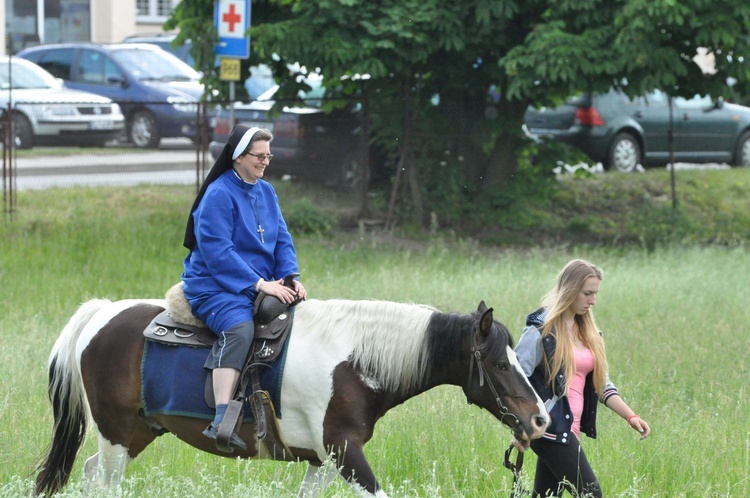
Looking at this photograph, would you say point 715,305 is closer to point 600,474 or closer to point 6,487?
point 600,474

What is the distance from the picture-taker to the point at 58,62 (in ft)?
80.3

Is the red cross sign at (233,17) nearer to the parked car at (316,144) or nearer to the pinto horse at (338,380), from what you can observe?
the parked car at (316,144)

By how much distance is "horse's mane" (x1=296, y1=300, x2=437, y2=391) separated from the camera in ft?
19.3

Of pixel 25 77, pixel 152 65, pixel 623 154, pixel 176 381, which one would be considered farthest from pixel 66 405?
pixel 152 65

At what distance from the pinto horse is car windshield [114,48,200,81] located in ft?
59.6

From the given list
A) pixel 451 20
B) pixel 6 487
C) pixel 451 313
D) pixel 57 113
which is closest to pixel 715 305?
pixel 451 20

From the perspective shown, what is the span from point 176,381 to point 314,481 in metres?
0.94

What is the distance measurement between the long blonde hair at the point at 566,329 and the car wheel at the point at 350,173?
37.4 ft

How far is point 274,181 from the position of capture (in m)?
17.3

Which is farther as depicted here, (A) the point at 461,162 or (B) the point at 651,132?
(B) the point at 651,132

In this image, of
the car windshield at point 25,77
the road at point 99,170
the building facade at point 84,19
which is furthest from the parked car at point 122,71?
the building facade at point 84,19

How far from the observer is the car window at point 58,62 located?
2438cm

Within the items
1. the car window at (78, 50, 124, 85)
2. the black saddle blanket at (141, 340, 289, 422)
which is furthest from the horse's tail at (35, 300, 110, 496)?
the car window at (78, 50, 124, 85)

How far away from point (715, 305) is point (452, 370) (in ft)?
23.8
